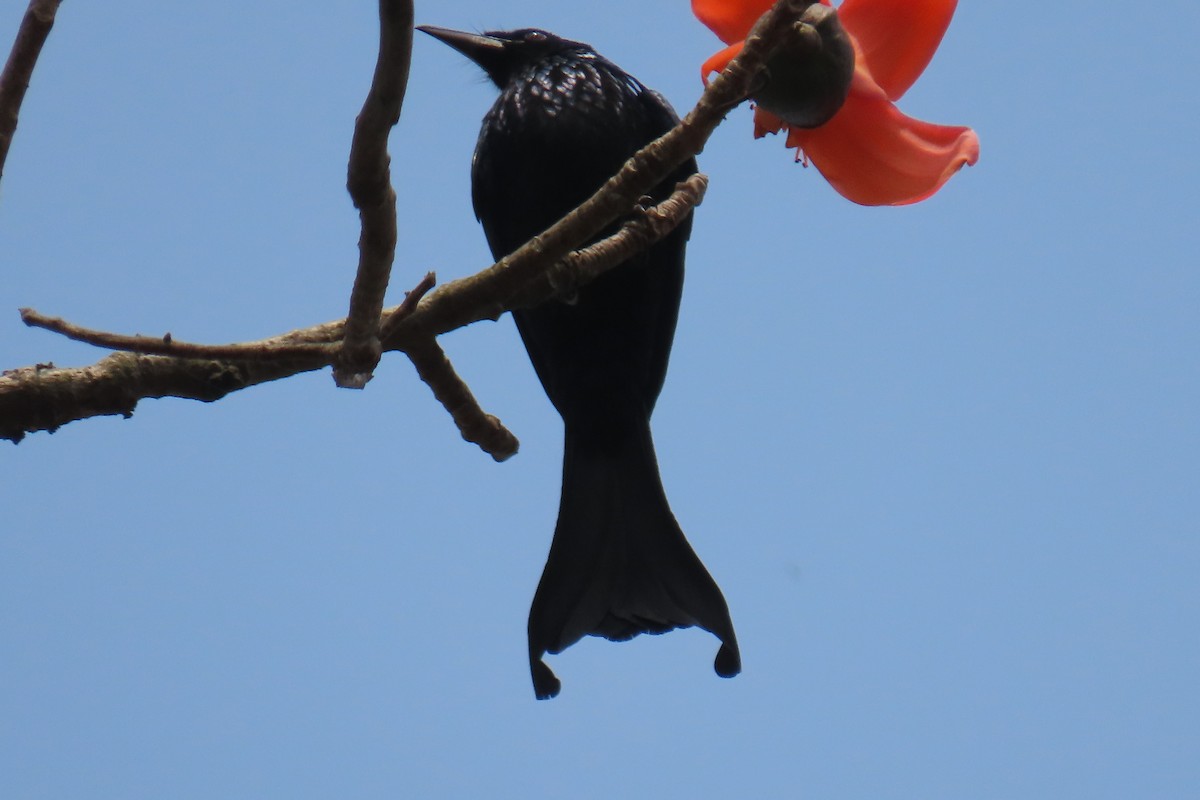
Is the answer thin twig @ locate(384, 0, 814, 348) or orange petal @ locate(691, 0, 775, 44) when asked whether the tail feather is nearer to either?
thin twig @ locate(384, 0, 814, 348)

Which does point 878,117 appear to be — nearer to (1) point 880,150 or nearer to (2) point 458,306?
(1) point 880,150

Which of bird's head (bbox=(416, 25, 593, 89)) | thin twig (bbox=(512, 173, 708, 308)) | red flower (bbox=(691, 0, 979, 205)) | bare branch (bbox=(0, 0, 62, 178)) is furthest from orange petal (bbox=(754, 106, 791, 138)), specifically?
bird's head (bbox=(416, 25, 593, 89))

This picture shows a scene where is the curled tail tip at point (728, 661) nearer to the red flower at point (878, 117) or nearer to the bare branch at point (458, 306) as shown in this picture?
the bare branch at point (458, 306)

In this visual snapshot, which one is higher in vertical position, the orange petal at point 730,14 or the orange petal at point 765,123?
the orange petal at point 730,14

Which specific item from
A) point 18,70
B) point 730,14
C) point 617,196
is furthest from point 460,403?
point 18,70

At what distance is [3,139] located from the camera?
5.31 ft

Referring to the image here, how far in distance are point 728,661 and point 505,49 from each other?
247 cm

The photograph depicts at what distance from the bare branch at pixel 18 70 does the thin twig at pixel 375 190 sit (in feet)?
1.33

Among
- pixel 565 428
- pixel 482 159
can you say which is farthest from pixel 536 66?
pixel 565 428

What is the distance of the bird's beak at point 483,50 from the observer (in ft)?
14.4

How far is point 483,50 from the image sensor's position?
14.4 feet

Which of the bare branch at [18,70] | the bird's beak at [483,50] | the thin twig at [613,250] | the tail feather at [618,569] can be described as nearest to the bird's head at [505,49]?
the bird's beak at [483,50]

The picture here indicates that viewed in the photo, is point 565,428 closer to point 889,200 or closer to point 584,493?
point 584,493

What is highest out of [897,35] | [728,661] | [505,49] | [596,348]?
[505,49]
